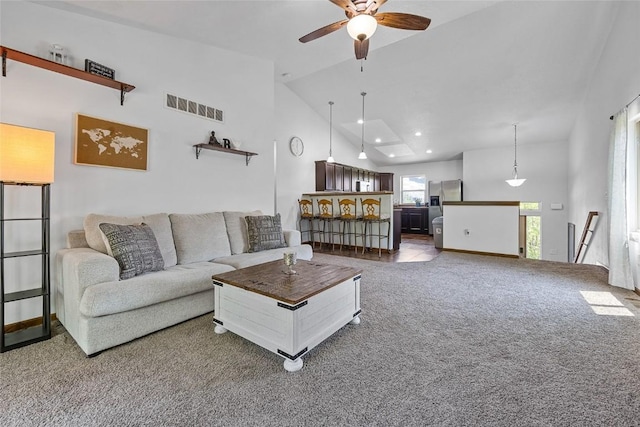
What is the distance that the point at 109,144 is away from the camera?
272 cm

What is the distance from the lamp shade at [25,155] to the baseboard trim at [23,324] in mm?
1189

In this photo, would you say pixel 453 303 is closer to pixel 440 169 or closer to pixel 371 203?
pixel 371 203

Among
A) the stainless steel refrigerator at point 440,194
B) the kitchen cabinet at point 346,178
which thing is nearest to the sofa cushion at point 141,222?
the kitchen cabinet at point 346,178

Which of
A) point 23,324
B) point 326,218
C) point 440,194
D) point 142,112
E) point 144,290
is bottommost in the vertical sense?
point 23,324

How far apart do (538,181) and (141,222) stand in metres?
8.91

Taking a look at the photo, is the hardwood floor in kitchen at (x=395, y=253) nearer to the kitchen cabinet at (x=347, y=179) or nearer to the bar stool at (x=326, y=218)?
the bar stool at (x=326, y=218)

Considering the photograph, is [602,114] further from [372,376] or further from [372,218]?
[372,376]

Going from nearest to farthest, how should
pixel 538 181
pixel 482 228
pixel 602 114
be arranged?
pixel 602 114
pixel 482 228
pixel 538 181

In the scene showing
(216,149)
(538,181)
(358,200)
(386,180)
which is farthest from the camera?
(386,180)

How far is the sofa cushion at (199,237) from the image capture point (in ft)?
9.24

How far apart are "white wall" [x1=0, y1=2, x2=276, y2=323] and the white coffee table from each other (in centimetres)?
165

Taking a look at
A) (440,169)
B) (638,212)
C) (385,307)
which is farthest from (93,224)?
(440,169)

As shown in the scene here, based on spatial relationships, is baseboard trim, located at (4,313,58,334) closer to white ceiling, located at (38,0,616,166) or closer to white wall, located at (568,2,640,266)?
white ceiling, located at (38,0,616,166)

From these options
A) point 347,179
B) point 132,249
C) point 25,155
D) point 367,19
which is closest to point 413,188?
point 347,179
